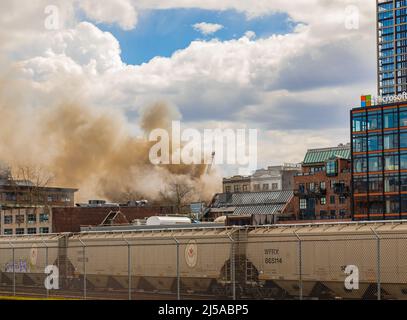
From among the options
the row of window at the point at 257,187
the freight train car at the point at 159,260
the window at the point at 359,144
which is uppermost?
the window at the point at 359,144

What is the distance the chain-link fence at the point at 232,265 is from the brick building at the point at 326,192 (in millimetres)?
60784

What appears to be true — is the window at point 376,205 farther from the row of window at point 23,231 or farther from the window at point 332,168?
the row of window at point 23,231

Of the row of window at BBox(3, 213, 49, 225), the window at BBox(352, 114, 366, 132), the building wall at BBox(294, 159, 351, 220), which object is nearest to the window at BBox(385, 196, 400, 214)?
the window at BBox(352, 114, 366, 132)

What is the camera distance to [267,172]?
582 feet

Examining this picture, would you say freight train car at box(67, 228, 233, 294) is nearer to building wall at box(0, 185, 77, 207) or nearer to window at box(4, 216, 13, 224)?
window at box(4, 216, 13, 224)

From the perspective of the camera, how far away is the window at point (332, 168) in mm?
103875

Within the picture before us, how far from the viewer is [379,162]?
301 feet

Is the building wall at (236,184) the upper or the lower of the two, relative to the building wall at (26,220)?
upper

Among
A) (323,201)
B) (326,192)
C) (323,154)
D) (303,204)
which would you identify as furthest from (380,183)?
(323,154)

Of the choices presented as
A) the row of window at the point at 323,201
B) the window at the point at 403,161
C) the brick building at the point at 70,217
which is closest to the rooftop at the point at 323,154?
the row of window at the point at 323,201

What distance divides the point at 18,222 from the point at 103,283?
70741 mm

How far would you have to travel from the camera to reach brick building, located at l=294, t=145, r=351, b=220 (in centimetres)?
10219
